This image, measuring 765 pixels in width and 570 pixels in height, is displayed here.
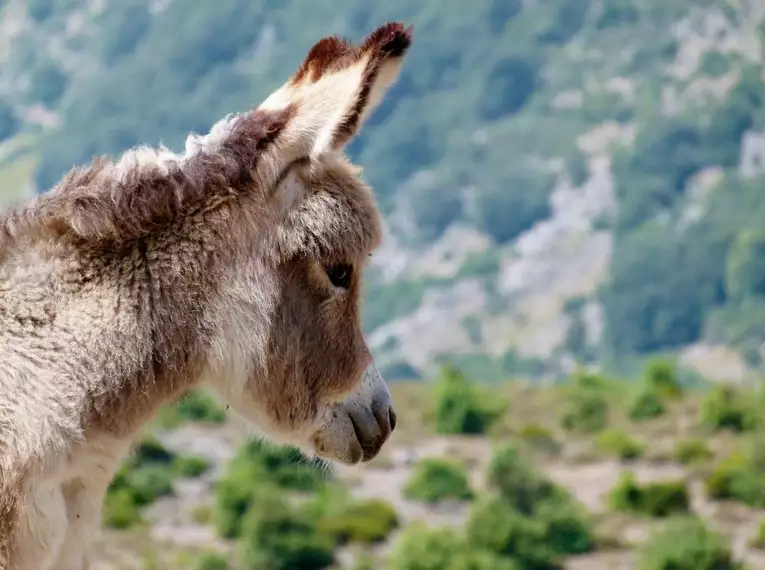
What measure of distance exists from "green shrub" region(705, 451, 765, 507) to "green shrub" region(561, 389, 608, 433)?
9142mm

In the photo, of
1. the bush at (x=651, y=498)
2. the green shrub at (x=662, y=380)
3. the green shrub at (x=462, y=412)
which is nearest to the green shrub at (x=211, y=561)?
the bush at (x=651, y=498)

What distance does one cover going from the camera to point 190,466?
142 feet

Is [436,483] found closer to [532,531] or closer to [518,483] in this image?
[518,483]

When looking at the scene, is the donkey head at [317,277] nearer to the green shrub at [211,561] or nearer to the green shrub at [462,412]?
the green shrub at [211,561]

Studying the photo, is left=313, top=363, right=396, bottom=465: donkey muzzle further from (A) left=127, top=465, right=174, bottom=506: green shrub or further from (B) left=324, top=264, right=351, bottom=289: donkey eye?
(A) left=127, top=465, right=174, bottom=506: green shrub

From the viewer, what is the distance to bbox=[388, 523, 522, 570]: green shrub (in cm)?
3322

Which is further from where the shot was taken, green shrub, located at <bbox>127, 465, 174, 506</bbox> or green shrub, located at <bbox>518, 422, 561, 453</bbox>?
green shrub, located at <bbox>518, 422, 561, 453</bbox>

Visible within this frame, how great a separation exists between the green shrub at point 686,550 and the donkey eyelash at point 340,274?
29.5 metres

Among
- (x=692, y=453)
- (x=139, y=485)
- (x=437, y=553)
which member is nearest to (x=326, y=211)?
(x=437, y=553)

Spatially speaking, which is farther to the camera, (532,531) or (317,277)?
(532,531)

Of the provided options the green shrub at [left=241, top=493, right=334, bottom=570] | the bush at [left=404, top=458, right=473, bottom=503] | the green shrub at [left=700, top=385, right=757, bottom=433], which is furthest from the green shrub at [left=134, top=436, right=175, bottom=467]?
the green shrub at [left=700, top=385, right=757, bottom=433]

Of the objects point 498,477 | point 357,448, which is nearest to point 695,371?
point 498,477

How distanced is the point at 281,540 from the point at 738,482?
14525mm

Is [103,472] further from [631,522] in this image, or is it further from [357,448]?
[631,522]
